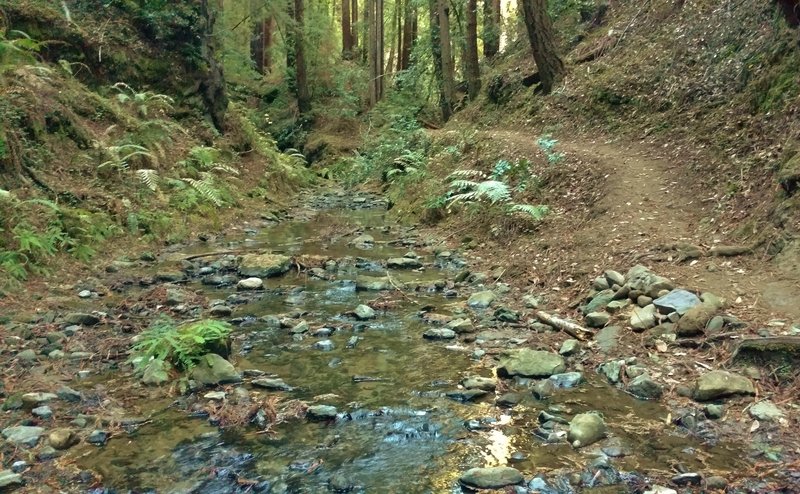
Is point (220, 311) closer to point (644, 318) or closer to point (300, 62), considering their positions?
point (644, 318)

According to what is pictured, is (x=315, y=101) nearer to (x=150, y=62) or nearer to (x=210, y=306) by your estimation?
(x=150, y=62)

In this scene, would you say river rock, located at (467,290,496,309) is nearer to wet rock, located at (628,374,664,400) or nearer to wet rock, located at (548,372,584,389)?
wet rock, located at (548,372,584,389)

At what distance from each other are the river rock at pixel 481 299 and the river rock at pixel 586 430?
9.53 ft

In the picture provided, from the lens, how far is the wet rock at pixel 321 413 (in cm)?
423

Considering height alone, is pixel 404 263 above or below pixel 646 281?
below

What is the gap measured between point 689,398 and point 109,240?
25.8 feet

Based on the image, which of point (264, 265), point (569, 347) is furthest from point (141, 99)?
point (569, 347)

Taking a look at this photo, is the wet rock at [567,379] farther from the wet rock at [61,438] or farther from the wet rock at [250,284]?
the wet rock at [250,284]

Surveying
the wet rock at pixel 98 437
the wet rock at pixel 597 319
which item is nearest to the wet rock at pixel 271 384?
the wet rock at pixel 98 437

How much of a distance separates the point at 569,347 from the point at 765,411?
1664 millimetres

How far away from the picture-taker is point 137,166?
11305 mm

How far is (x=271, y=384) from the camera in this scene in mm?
4734

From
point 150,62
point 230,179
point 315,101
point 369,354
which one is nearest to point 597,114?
point 230,179

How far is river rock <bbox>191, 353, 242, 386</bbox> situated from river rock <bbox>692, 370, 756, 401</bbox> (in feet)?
11.3
